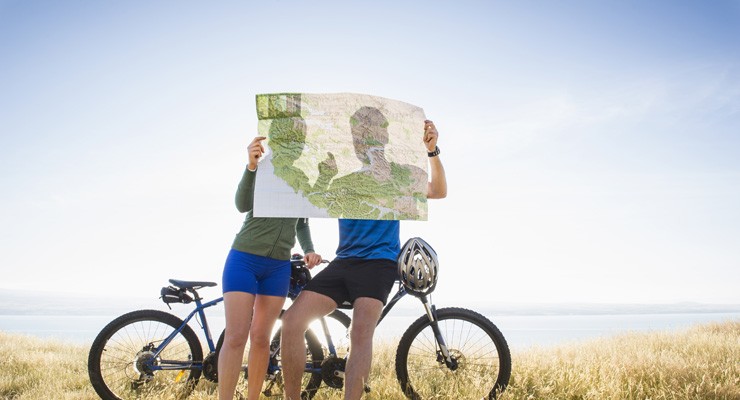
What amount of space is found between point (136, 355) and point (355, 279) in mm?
2868

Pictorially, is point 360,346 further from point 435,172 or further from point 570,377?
point 570,377

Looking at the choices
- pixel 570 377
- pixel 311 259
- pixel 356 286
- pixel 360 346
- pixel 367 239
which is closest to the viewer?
pixel 360 346

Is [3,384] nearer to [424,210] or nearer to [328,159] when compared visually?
[328,159]

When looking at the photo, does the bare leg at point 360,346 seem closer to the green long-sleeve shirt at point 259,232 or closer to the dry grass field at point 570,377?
the green long-sleeve shirt at point 259,232

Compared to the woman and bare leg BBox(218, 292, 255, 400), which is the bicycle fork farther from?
bare leg BBox(218, 292, 255, 400)

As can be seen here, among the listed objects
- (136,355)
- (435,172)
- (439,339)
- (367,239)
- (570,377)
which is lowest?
(570,377)

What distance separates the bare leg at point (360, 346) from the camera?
3.41 m

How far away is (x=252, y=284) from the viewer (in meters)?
3.68

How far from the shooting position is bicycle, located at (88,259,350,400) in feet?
15.9

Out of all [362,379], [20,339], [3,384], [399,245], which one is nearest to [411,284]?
[399,245]

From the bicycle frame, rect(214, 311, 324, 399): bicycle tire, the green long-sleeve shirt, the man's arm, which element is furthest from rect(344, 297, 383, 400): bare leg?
the bicycle frame

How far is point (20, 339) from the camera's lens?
9750mm

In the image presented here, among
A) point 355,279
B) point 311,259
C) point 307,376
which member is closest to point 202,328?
point 307,376

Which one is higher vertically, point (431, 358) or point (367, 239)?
point (367, 239)
